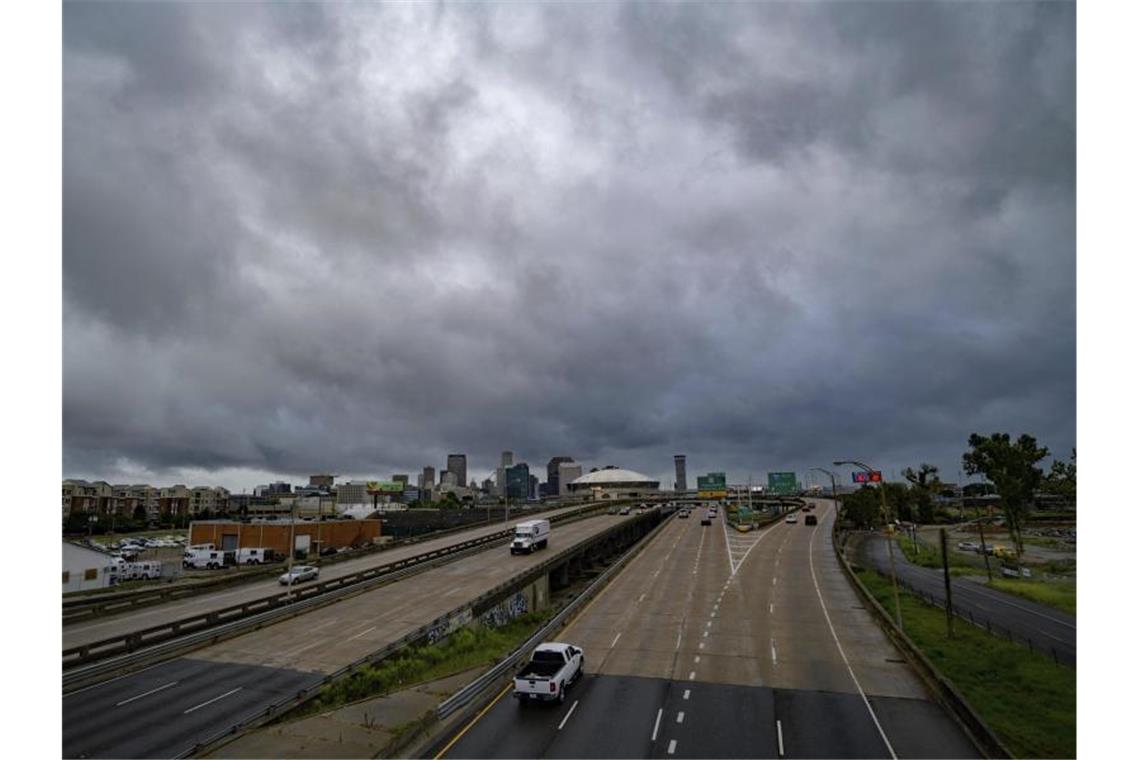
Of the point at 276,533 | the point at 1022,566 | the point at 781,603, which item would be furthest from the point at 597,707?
the point at 276,533

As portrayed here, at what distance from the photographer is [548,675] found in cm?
2656

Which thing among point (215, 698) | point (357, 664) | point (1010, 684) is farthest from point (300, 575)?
point (1010, 684)

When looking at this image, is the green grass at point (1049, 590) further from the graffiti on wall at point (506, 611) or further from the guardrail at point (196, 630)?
the guardrail at point (196, 630)

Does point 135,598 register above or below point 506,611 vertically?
above

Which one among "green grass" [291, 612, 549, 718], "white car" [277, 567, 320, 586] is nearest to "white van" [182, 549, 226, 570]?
"white car" [277, 567, 320, 586]

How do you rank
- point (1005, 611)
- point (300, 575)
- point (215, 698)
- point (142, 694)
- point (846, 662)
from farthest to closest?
point (300, 575) → point (1005, 611) → point (846, 662) → point (142, 694) → point (215, 698)

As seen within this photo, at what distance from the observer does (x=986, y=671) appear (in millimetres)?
30812

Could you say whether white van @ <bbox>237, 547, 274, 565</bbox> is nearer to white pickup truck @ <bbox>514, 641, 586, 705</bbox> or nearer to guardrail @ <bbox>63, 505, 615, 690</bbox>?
guardrail @ <bbox>63, 505, 615, 690</bbox>

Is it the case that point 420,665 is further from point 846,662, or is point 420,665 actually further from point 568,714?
point 846,662

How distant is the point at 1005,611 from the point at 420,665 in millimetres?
46420

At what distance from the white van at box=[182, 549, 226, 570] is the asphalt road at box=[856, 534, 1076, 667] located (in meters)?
87.1

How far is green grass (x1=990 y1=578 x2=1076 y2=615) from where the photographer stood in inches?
1267

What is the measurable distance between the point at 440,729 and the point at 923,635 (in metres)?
30.4

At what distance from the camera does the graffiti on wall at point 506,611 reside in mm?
47128
